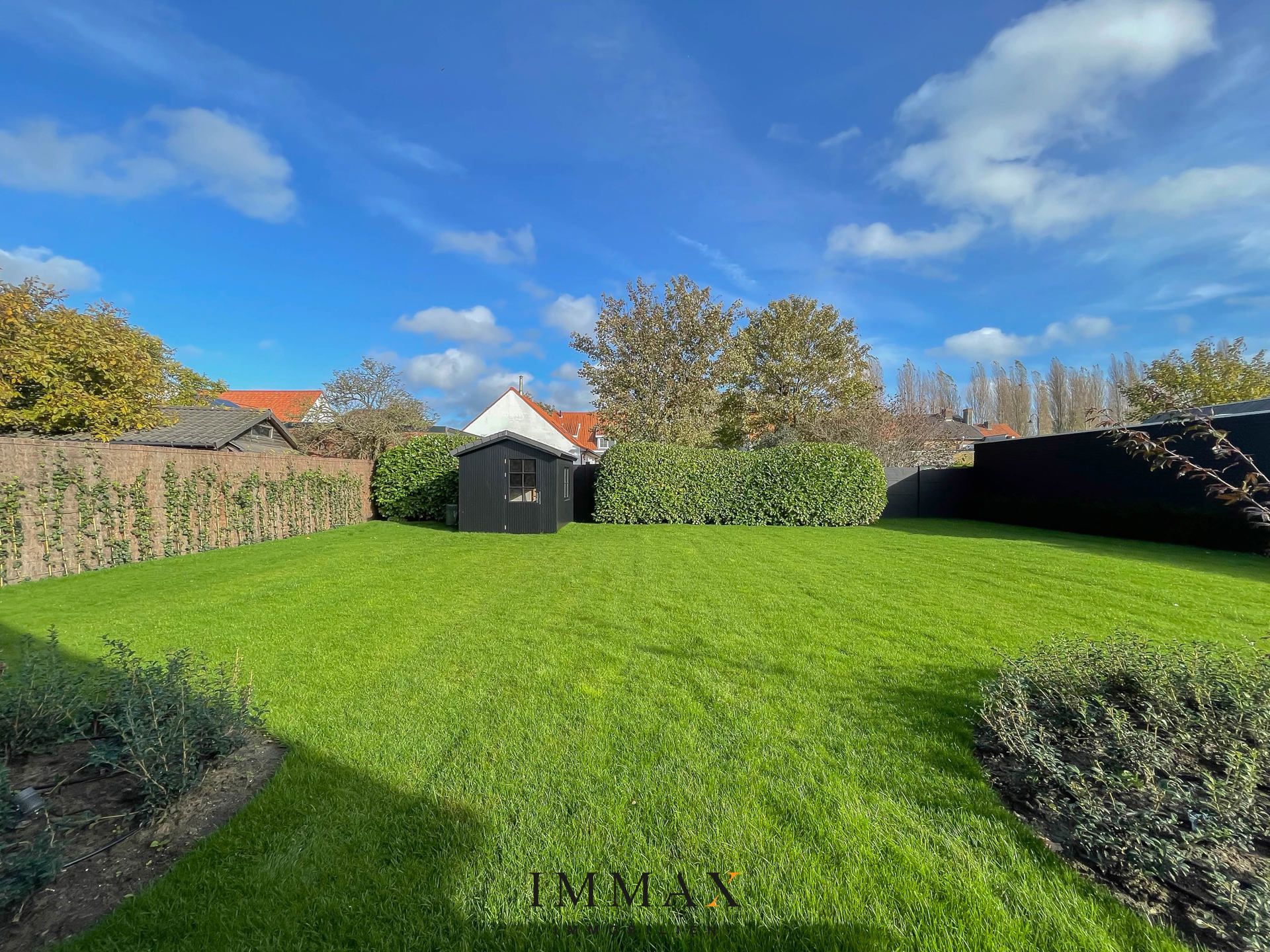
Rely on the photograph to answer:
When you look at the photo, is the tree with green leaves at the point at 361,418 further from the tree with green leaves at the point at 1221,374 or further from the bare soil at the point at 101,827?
the tree with green leaves at the point at 1221,374

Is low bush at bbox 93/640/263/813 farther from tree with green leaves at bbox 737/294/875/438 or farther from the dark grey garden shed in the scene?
tree with green leaves at bbox 737/294/875/438

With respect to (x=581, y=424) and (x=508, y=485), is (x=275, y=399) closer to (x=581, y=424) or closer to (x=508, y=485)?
(x=581, y=424)

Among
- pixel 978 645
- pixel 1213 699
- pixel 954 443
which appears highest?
pixel 954 443

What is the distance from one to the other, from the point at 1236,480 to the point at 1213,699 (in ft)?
37.2

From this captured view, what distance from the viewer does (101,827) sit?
196cm

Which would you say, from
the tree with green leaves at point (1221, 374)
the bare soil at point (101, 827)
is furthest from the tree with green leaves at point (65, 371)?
the tree with green leaves at point (1221, 374)

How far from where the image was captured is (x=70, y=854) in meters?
1.81

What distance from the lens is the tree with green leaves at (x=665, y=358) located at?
1764 cm

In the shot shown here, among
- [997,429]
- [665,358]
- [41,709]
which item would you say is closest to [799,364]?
[665,358]

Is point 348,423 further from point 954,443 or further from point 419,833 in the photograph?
point 954,443

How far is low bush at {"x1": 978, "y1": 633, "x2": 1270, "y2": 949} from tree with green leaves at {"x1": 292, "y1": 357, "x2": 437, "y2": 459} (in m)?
19.7

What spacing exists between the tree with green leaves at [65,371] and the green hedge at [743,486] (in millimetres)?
10093

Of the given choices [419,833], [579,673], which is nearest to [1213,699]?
[579,673]

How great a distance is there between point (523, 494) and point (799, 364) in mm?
12800
